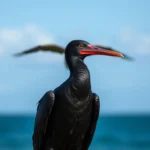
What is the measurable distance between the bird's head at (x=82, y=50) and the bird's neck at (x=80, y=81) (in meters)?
0.19

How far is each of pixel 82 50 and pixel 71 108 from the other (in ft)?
2.46

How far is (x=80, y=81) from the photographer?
36.3 feet

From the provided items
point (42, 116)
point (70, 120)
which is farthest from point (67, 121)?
point (42, 116)

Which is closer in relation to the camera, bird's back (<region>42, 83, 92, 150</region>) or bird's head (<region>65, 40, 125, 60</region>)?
bird's back (<region>42, 83, 92, 150</region>)

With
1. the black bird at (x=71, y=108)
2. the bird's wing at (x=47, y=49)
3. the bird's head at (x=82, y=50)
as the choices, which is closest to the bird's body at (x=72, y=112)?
the black bird at (x=71, y=108)

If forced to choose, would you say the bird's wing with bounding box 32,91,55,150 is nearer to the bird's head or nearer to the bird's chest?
the bird's chest

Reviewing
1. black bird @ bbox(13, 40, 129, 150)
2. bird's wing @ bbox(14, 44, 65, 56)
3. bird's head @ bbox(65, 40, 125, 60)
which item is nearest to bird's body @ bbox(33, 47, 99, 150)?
black bird @ bbox(13, 40, 129, 150)

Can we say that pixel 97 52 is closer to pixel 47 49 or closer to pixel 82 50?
pixel 82 50

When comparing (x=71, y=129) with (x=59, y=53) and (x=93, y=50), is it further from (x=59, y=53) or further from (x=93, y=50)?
(x=59, y=53)

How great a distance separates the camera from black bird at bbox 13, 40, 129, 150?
11.1 metres

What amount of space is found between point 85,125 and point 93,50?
945 millimetres

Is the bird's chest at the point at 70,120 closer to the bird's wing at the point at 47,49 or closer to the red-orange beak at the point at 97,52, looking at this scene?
the red-orange beak at the point at 97,52

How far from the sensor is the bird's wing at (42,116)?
11.3 meters

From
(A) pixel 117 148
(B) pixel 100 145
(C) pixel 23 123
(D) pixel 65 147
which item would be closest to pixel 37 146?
(D) pixel 65 147
